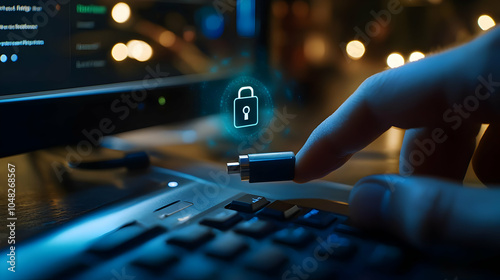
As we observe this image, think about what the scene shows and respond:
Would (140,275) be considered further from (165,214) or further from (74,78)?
(74,78)

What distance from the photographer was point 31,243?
0.29 m

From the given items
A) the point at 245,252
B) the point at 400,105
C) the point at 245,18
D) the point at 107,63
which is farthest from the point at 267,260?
the point at 245,18

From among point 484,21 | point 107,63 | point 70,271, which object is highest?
point 484,21

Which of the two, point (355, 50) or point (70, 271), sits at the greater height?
point (355, 50)

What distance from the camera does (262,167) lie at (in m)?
0.33

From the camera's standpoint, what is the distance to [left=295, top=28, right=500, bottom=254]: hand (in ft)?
0.80

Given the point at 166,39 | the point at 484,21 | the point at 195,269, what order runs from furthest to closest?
1. the point at 484,21
2. the point at 166,39
3. the point at 195,269

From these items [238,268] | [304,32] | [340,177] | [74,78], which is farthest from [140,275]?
[304,32]

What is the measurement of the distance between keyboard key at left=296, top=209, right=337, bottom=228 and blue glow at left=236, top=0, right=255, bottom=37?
0.34m

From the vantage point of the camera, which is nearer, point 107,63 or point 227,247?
point 227,247

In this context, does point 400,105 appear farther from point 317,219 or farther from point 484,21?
point 484,21

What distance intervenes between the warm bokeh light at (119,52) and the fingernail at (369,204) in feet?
0.92

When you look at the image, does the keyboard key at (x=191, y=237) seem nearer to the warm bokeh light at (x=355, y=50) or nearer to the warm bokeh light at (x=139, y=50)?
the warm bokeh light at (x=139, y=50)

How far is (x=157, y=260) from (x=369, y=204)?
141 millimetres
